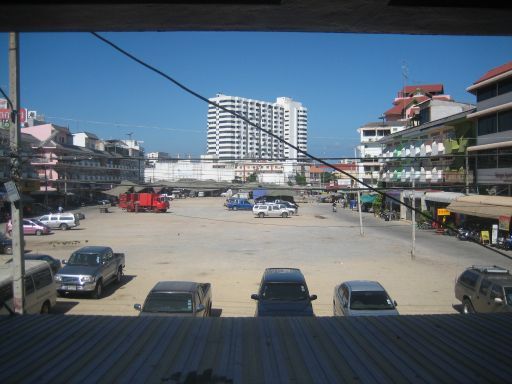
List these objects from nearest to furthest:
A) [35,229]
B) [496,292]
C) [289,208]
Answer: [496,292]
[35,229]
[289,208]

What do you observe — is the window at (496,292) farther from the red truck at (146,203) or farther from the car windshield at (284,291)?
the red truck at (146,203)

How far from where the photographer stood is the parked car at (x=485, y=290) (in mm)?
10414

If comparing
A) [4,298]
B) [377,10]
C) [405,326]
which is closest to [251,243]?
[4,298]

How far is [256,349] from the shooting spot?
5027 millimetres

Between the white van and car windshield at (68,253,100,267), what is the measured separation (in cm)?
264

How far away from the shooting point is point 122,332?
5.70m

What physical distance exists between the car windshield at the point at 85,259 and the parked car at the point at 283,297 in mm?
6634

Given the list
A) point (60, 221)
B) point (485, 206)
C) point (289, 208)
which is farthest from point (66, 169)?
point (485, 206)

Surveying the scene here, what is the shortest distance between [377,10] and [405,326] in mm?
4035

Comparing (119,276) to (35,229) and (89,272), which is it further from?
(35,229)

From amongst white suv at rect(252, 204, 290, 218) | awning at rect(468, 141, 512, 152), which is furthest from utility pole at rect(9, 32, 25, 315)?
white suv at rect(252, 204, 290, 218)

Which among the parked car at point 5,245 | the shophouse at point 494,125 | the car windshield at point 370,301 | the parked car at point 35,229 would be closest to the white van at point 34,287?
the car windshield at point 370,301

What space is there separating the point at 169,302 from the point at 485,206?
23857 millimetres

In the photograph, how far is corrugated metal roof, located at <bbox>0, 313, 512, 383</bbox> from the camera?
4.26 meters
